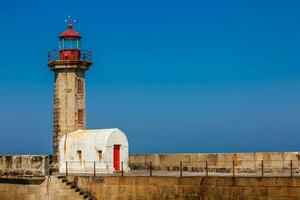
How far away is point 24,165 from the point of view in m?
24.0

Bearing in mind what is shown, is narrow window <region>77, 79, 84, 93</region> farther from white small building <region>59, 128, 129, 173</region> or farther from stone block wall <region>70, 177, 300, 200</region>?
stone block wall <region>70, 177, 300, 200</region>

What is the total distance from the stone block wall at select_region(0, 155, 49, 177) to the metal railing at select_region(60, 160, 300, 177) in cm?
114

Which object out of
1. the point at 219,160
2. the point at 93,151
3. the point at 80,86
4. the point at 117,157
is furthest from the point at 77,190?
the point at 80,86

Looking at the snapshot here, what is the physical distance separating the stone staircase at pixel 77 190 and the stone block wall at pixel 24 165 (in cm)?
95

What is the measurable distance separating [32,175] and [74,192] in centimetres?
196

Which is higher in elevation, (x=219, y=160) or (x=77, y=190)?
(x=219, y=160)

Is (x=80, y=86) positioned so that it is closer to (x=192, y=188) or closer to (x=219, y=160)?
(x=219, y=160)

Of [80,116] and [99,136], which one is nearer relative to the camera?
[99,136]

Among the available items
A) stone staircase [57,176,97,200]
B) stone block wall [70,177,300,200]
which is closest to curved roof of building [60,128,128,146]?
stone staircase [57,176,97,200]

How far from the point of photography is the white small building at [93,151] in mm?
25812

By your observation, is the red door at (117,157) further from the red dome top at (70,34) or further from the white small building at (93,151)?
the red dome top at (70,34)

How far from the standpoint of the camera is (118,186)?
71.6 feet

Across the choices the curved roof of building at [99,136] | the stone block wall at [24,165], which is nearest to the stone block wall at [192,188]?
the stone block wall at [24,165]

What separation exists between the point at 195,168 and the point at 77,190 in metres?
4.88
